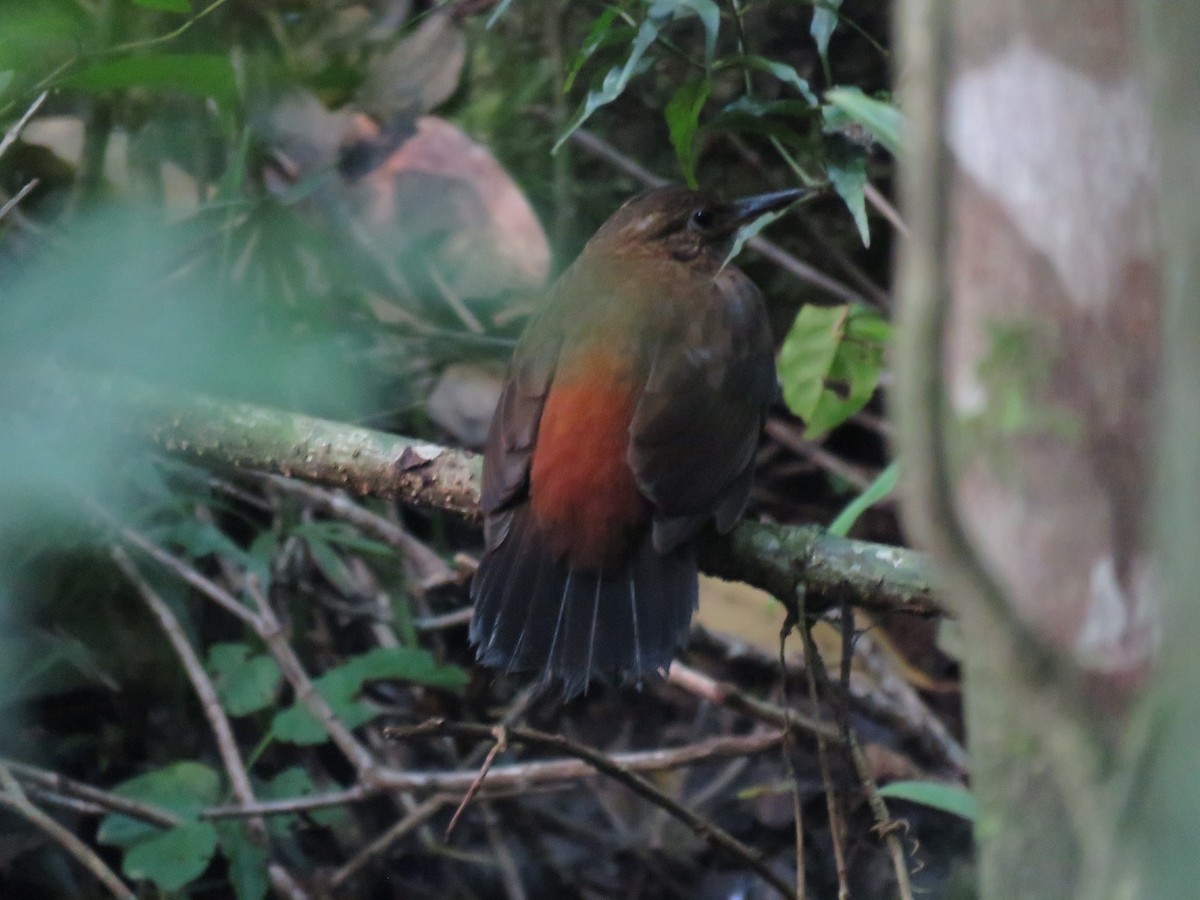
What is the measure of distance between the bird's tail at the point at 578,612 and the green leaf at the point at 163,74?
107 cm

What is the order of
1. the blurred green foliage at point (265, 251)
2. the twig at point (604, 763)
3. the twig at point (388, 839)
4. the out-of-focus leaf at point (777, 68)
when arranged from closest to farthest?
1. the twig at point (604, 763)
2. the out-of-focus leaf at point (777, 68)
3. the blurred green foliage at point (265, 251)
4. the twig at point (388, 839)

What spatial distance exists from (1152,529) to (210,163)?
10.5 feet

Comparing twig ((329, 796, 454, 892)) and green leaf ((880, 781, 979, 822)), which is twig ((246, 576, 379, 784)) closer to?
twig ((329, 796, 454, 892))

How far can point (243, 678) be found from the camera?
3.08 metres

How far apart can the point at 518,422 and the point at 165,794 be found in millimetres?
1204

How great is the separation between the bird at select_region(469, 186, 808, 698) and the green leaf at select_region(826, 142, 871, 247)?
0.46m

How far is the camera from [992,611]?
1066 millimetres

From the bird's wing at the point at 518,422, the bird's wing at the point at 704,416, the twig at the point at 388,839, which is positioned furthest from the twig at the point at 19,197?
the twig at the point at 388,839

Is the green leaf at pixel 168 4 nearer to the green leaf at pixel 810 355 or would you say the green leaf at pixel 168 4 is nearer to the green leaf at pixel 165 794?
the green leaf at pixel 810 355

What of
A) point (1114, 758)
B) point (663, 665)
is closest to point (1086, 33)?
point (1114, 758)

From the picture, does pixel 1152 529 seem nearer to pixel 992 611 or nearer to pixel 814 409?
pixel 992 611

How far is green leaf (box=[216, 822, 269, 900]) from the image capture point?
2.76 meters

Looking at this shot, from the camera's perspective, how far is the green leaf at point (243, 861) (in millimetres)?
2762

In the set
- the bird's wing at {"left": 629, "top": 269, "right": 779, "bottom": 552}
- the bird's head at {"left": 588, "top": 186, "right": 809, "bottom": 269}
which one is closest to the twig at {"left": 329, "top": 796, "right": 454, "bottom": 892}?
the bird's wing at {"left": 629, "top": 269, "right": 779, "bottom": 552}
